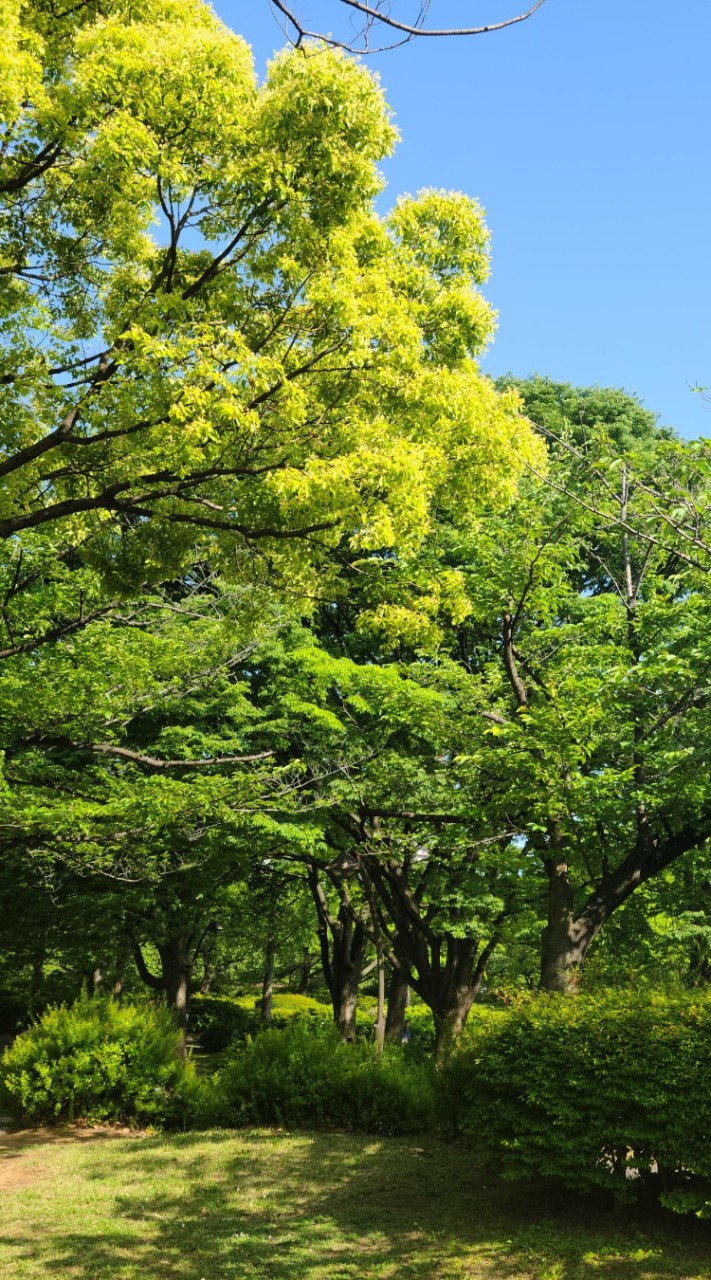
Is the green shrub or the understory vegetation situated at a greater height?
the understory vegetation

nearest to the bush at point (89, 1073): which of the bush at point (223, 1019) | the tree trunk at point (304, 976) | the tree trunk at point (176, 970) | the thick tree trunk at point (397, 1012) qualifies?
the tree trunk at point (176, 970)

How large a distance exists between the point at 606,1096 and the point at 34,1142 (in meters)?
8.27

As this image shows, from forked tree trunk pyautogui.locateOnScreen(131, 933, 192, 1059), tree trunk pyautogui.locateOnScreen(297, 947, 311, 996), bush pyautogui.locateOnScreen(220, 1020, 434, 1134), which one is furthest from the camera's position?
tree trunk pyautogui.locateOnScreen(297, 947, 311, 996)

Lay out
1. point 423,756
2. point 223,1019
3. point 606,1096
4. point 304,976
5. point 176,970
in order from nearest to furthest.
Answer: point 606,1096, point 423,756, point 176,970, point 223,1019, point 304,976

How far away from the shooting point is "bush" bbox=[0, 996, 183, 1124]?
13.7 meters

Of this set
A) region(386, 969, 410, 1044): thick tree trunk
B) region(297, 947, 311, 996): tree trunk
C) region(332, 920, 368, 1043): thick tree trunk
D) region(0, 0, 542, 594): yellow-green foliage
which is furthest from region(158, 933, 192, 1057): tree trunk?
region(297, 947, 311, 996): tree trunk

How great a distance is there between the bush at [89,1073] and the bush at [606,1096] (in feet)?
21.4

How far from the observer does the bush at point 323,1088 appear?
508 inches

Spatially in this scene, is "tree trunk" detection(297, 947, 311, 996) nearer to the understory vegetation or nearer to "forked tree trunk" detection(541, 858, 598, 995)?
the understory vegetation

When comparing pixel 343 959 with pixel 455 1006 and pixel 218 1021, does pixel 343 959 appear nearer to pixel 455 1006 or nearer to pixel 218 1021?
pixel 455 1006

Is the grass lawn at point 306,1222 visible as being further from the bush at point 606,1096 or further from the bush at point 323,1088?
the bush at point 323,1088

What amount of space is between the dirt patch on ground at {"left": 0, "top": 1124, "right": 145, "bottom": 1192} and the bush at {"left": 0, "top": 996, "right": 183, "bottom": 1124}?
0.82 feet

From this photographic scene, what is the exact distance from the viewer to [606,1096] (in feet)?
26.7

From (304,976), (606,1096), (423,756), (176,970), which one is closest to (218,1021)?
(176,970)
